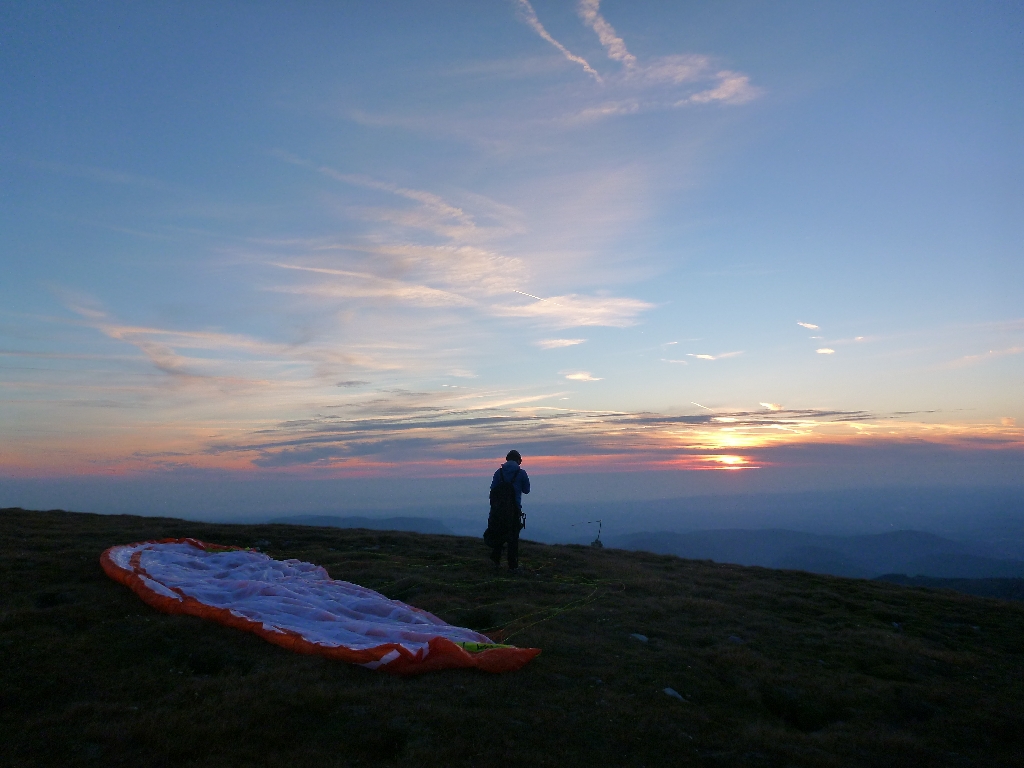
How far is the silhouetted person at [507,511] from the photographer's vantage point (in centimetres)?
1645

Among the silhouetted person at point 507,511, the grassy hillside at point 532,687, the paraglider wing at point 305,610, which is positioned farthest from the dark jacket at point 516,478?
the paraglider wing at point 305,610

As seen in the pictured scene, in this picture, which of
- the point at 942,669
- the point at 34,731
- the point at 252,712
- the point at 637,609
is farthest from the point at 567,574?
the point at 34,731

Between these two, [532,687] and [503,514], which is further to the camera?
[503,514]

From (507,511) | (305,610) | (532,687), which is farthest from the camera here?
(507,511)

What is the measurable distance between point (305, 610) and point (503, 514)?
7.38m

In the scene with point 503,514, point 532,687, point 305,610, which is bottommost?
point 532,687

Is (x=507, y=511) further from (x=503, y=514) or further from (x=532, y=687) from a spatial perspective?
(x=532, y=687)

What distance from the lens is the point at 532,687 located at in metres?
7.79

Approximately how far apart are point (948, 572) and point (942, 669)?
703ft

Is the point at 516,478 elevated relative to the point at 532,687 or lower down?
elevated

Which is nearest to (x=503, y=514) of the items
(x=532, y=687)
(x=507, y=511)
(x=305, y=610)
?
(x=507, y=511)

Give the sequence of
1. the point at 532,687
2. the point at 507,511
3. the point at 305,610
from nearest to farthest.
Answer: the point at 532,687, the point at 305,610, the point at 507,511

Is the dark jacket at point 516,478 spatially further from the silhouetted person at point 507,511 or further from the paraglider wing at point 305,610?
the paraglider wing at point 305,610

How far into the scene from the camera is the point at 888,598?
1627 centimetres
